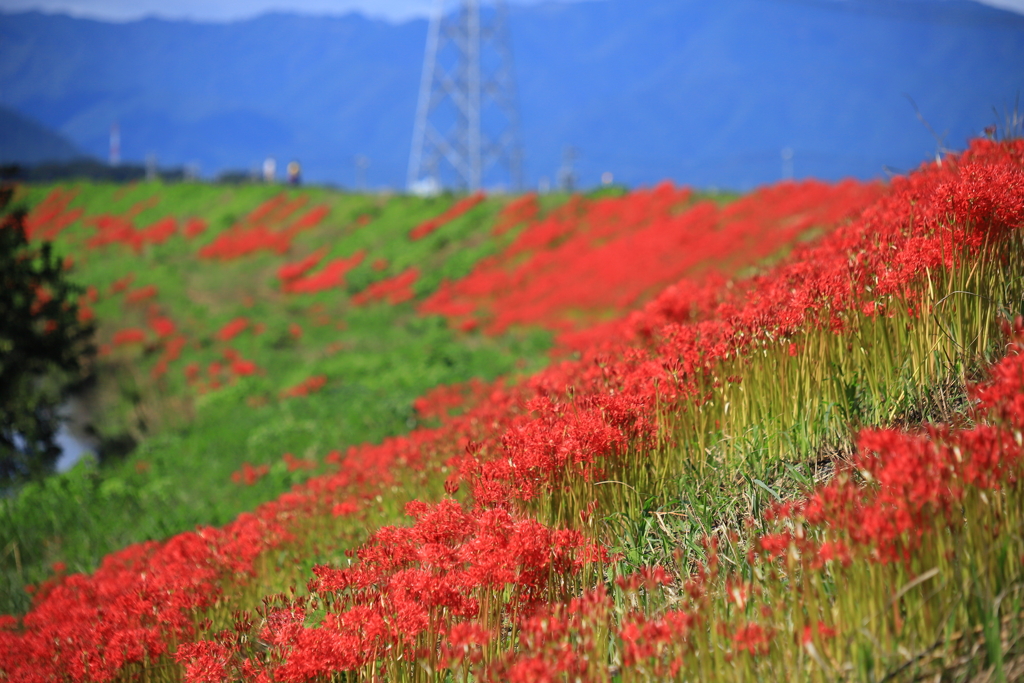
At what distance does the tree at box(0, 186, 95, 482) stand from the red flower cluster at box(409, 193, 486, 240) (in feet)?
48.0

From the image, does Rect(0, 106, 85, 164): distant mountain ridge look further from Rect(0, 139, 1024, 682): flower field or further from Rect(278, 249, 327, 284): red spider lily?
Rect(0, 139, 1024, 682): flower field

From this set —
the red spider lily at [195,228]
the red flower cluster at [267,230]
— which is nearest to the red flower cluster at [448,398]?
the red flower cluster at [267,230]

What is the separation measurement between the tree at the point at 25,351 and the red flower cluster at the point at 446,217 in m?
14.6

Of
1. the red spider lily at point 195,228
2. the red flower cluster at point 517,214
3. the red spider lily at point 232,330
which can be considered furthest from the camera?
the red spider lily at point 195,228

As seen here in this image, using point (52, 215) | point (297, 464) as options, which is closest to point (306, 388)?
point (297, 464)

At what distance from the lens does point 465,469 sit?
140 inches

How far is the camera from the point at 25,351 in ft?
41.4

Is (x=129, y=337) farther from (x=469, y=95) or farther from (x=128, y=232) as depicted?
(x=469, y=95)

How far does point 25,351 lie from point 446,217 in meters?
16.8

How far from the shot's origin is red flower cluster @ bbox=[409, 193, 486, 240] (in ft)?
88.3

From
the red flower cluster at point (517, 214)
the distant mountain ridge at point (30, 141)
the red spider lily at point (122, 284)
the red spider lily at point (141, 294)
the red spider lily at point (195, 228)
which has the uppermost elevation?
the distant mountain ridge at point (30, 141)

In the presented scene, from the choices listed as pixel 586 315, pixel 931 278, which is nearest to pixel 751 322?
pixel 931 278

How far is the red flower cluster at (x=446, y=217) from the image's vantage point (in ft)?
88.3

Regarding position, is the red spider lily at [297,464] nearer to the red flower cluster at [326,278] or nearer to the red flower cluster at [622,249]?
the red flower cluster at [622,249]
